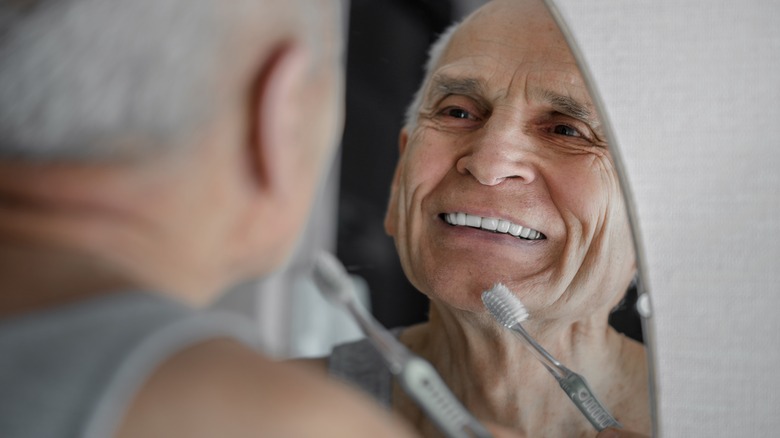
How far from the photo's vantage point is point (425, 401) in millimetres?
414

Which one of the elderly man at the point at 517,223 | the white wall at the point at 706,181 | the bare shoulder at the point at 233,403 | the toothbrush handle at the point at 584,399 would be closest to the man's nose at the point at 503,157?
the elderly man at the point at 517,223

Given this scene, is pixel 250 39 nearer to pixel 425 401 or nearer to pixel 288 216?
pixel 288 216

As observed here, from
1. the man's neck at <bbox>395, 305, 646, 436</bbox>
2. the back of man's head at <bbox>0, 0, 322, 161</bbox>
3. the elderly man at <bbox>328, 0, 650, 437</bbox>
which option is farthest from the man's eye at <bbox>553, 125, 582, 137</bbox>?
the back of man's head at <bbox>0, 0, 322, 161</bbox>

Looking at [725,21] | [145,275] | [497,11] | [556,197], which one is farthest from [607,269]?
[725,21]

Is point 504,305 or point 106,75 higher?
point 106,75

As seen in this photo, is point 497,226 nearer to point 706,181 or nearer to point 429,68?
point 429,68

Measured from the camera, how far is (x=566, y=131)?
0.49 meters

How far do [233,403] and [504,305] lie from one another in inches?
9.1

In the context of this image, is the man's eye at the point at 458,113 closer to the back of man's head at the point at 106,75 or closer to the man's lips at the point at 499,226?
the man's lips at the point at 499,226

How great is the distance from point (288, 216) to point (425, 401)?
114 millimetres

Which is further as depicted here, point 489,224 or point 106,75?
point 489,224

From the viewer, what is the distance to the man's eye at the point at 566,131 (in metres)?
0.49

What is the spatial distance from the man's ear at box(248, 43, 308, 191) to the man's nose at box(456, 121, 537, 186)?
0.16 meters

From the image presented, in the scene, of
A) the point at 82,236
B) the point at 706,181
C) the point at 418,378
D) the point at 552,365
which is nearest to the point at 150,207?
the point at 82,236
